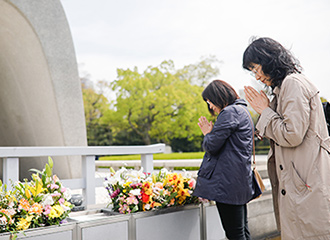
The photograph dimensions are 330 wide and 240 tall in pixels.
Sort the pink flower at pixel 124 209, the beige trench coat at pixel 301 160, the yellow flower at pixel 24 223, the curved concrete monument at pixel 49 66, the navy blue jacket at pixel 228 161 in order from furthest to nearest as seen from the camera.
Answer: the curved concrete monument at pixel 49 66 → the pink flower at pixel 124 209 → the navy blue jacket at pixel 228 161 → the yellow flower at pixel 24 223 → the beige trench coat at pixel 301 160

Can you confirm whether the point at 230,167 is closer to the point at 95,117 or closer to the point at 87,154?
the point at 87,154

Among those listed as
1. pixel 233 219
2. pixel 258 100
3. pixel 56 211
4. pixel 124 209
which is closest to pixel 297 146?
pixel 258 100

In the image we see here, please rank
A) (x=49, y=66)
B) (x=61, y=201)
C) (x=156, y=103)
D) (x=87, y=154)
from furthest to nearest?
1. (x=156, y=103)
2. (x=49, y=66)
3. (x=87, y=154)
4. (x=61, y=201)

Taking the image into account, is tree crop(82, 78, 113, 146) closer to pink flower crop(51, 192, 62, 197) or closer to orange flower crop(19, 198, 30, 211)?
pink flower crop(51, 192, 62, 197)

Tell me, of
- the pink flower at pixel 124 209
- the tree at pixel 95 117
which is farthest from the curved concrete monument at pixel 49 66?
the tree at pixel 95 117

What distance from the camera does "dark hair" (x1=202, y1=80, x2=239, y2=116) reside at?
7.73ft

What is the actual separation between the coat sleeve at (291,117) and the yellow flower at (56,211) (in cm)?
128

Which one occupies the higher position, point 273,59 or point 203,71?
point 203,71

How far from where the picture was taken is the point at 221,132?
2.17m

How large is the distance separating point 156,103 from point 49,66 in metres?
17.5

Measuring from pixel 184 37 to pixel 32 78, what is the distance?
92.3 feet

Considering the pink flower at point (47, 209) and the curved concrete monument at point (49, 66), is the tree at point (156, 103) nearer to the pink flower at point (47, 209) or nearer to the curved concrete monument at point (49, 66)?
the curved concrete monument at point (49, 66)

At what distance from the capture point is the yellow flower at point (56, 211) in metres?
1.92

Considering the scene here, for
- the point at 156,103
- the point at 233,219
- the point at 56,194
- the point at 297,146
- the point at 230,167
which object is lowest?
the point at 233,219
